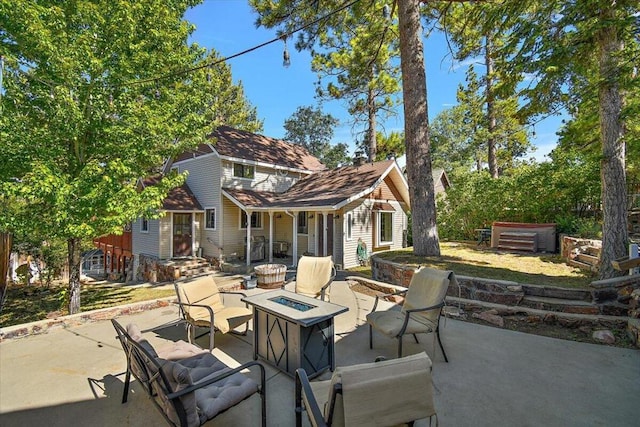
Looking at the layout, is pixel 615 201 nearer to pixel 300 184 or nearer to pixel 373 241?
pixel 373 241

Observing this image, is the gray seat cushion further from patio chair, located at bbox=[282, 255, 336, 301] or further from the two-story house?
the two-story house

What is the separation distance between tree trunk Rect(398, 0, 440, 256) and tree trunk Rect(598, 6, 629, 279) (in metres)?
3.50

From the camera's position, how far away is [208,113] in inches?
328

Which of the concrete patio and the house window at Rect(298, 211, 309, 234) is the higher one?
Answer: the house window at Rect(298, 211, 309, 234)

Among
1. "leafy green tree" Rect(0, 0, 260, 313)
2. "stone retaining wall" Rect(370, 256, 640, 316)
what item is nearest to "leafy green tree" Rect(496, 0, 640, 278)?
"stone retaining wall" Rect(370, 256, 640, 316)

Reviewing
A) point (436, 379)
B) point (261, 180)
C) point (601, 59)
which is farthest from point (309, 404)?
point (261, 180)

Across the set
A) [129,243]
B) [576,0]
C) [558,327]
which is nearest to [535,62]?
[576,0]

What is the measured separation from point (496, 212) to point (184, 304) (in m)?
12.8

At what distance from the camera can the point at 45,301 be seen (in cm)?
848

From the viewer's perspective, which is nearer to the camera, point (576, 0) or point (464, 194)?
point (576, 0)

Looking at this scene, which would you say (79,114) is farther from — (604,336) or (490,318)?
(604,336)

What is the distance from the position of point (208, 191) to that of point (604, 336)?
13416 mm

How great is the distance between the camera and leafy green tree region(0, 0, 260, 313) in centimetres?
522

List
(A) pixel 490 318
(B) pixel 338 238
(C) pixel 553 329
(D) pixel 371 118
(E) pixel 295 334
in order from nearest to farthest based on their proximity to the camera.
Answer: (E) pixel 295 334
(C) pixel 553 329
(A) pixel 490 318
(B) pixel 338 238
(D) pixel 371 118
